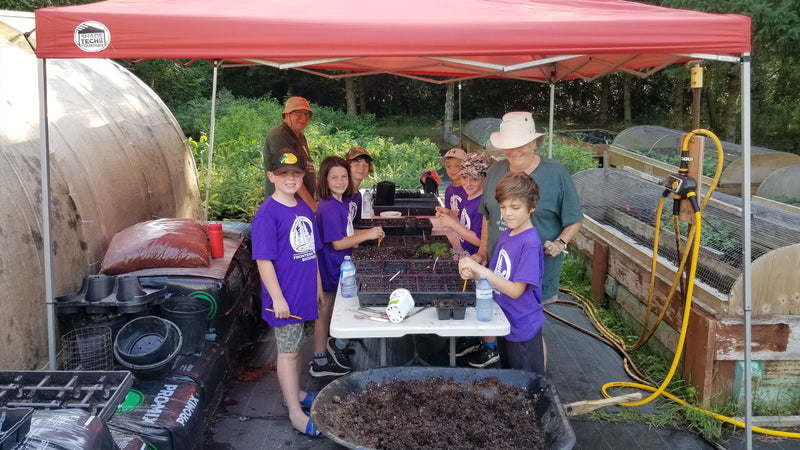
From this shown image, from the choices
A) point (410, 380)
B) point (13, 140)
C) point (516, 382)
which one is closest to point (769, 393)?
point (516, 382)

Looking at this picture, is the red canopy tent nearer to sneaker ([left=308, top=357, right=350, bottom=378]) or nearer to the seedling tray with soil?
the seedling tray with soil

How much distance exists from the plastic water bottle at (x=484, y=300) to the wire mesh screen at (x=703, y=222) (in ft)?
7.53

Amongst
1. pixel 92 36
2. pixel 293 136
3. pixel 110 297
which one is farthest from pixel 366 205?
pixel 92 36

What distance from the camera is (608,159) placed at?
13188mm

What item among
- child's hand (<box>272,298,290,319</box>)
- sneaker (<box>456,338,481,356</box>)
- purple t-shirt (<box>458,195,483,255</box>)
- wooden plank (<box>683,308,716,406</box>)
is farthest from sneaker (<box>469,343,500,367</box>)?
child's hand (<box>272,298,290,319</box>)

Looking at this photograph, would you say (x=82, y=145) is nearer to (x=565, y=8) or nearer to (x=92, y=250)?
(x=92, y=250)

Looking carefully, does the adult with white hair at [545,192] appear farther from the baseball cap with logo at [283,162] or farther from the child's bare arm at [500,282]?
the baseball cap with logo at [283,162]

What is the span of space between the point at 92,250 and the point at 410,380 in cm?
265

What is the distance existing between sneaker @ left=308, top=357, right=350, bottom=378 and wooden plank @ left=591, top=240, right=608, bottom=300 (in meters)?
3.09

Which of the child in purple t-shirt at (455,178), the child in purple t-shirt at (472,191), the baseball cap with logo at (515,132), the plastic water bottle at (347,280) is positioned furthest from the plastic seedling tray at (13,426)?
the child in purple t-shirt at (455,178)

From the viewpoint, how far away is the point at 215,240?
4.75 metres

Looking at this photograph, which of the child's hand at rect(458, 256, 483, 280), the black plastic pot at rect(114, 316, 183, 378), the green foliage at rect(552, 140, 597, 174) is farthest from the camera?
the green foliage at rect(552, 140, 597, 174)

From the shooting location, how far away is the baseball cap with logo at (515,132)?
13.1 feet

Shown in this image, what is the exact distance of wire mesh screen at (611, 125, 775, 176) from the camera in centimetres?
902
